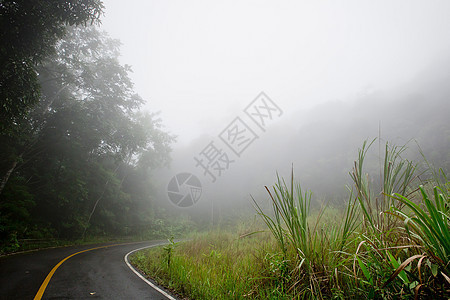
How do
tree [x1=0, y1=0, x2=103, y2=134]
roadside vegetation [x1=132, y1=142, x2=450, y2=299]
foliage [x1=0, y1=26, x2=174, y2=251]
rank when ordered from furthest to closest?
foliage [x1=0, y1=26, x2=174, y2=251] < tree [x1=0, y1=0, x2=103, y2=134] < roadside vegetation [x1=132, y1=142, x2=450, y2=299]

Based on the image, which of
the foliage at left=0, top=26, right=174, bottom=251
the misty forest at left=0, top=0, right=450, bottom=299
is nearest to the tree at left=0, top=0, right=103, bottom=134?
the misty forest at left=0, top=0, right=450, bottom=299

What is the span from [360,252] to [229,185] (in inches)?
1177

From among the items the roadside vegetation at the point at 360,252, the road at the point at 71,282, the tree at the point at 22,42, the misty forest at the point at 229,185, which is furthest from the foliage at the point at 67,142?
the roadside vegetation at the point at 360,252

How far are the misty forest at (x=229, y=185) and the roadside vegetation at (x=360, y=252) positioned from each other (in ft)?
0.08

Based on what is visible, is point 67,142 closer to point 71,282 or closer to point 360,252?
point 71,282

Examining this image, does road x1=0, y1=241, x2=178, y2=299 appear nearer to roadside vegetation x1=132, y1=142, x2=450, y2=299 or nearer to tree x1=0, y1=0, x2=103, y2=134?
roadside vegetation x1=132, y1=142, x2=450, y2=299

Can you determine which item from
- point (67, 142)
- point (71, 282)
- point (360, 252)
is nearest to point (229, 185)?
point (67, 142)

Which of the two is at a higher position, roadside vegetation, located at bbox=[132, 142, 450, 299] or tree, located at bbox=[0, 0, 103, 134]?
tree, located at bbox=[0, 0, 103, 134]

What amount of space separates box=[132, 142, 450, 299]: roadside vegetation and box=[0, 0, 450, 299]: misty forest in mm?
23

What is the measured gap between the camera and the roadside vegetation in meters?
1.37

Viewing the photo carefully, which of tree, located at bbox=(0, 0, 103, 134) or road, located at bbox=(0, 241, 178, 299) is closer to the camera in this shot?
road, located at bbox=(0, 241, 178, 299)

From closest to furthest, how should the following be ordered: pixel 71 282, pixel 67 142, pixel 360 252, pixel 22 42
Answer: pixel 360 252 < pixel 71 282 < pixel 22 42 < pixel 67 142

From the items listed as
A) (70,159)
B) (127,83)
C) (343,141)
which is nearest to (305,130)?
(343,141)

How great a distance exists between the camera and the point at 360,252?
213 centimetres
